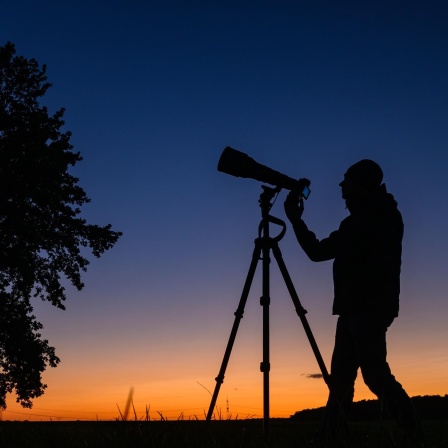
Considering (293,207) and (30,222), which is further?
(30,222)

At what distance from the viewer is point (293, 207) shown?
5.33 meters

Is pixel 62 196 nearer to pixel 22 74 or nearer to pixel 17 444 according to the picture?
pixel 22 74

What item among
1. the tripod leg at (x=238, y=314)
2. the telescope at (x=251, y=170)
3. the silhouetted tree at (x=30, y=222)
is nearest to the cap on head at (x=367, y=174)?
the telescope at (x=251, y=170)

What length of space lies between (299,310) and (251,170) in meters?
1.37

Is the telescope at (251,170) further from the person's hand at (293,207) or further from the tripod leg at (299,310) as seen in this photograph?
the tripod leg at (299,310)

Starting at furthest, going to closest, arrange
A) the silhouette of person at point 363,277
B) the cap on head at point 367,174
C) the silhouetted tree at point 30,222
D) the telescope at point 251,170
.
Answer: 1. the silhouetted tree at point 30,222
2. the telescope at point 251,170
3. the cap on head at point 367,174
4. the silhouette of person at point 363,277

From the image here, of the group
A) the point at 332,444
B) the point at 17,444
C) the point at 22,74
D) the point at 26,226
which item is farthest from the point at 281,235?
the point at 22,74

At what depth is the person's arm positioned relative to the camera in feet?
17.1

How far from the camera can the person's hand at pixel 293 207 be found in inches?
209

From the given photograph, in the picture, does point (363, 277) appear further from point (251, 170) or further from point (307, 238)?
point (251, 170)

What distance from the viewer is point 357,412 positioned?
10453 mm

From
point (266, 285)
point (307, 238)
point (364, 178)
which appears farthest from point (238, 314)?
point (364, 178)

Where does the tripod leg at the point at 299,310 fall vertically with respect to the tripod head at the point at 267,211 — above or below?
below

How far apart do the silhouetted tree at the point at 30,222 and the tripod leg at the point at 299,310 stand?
13.5m
